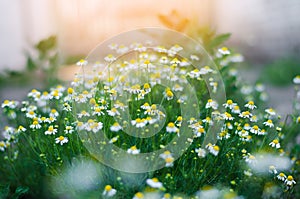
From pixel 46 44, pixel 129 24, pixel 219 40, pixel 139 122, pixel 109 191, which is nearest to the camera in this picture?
pixel 109 191

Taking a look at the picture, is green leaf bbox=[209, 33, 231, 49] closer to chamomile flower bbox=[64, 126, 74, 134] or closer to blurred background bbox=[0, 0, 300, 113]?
chamomile flower bbox=[64, 126, 74, 134]

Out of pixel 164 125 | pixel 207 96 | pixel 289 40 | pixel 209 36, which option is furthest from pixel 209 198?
pixel 289 40

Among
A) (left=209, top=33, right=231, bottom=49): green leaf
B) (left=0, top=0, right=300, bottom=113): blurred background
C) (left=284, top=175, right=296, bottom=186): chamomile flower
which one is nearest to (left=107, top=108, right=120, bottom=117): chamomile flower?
(left=284, top=175, right=296, bottom=186): chamomile flower

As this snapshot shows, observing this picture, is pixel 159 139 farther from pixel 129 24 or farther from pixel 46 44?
pixel 129 24

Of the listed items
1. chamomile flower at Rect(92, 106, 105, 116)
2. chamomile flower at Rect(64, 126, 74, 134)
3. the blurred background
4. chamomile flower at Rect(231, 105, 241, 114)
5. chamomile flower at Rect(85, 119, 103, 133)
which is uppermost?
chamomile flower at Rect(92, 106, 105, 116)

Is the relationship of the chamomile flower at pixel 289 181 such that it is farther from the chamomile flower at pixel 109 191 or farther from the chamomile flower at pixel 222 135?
the chamomile flower at pixel 109 191

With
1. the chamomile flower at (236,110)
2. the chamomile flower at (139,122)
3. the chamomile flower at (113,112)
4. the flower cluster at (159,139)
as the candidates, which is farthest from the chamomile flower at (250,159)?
the chamomile flower at (113,112)

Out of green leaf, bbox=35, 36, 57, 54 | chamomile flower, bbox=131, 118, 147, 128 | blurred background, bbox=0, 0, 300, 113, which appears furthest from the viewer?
blurred background, bbox=0, 0, 300, 113

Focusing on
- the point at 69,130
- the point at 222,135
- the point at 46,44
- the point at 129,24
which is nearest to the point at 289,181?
the point at 222,135
